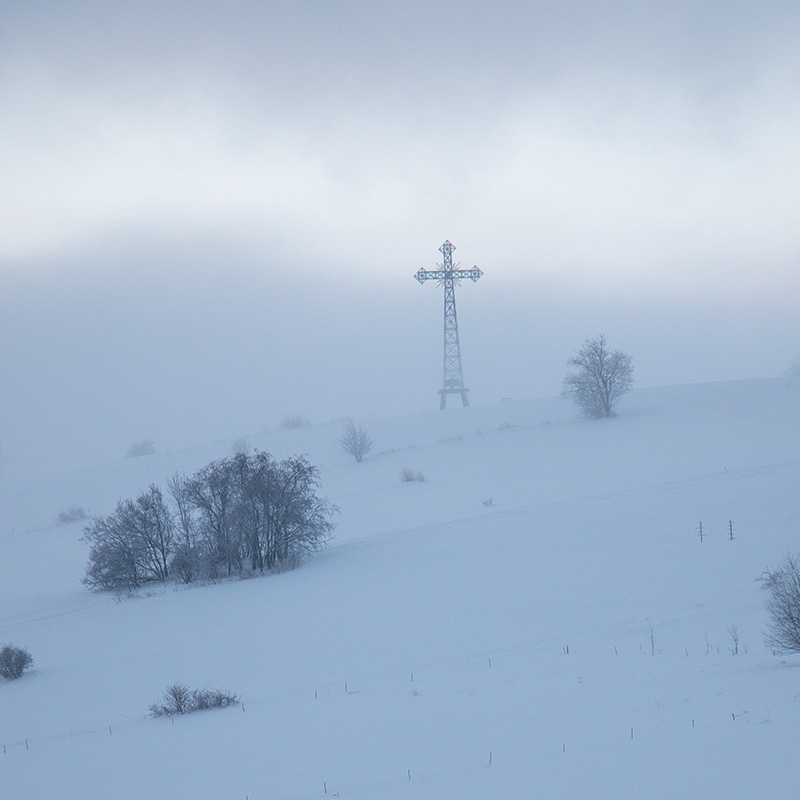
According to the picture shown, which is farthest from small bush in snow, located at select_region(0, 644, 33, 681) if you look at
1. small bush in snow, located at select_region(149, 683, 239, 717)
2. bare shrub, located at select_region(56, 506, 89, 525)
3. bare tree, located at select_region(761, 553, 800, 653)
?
bare shrub, located at select_region(56, 506, 89, 525)

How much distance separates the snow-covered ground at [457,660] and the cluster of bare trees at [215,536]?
94cm

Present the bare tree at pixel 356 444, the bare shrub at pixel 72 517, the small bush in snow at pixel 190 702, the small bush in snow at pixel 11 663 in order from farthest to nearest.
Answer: the bare tree at pixel 356 444
the bare shrub at pixel 72 517
the small bush in snow at pixel 11 663
the small bush in snow at pixel 190 702

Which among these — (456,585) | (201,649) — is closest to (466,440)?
(456,585)

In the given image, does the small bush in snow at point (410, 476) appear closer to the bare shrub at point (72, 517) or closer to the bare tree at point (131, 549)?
the bare tree at point (131, 549)

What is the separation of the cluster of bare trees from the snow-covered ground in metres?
0.94

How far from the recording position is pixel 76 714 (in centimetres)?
991

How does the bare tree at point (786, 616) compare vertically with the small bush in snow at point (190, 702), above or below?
above

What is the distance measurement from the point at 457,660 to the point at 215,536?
11.2 meters

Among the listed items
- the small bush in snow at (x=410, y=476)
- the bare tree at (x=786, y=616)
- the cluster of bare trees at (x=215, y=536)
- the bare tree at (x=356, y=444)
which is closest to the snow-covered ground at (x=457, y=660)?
the bare tree at (x=786, y=616)

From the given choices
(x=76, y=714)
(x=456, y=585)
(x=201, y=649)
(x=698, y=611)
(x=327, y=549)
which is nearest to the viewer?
(x=76, y=714)

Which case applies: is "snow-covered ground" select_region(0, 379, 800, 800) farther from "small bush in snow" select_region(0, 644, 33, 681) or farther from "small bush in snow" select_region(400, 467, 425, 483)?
"small bush in snow" select_region(400, 467, 425, 483)

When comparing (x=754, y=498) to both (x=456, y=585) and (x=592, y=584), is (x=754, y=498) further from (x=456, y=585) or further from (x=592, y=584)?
(x=456, y=585)

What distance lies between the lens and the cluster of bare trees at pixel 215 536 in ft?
63.1

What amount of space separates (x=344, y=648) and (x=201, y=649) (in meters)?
2.78
